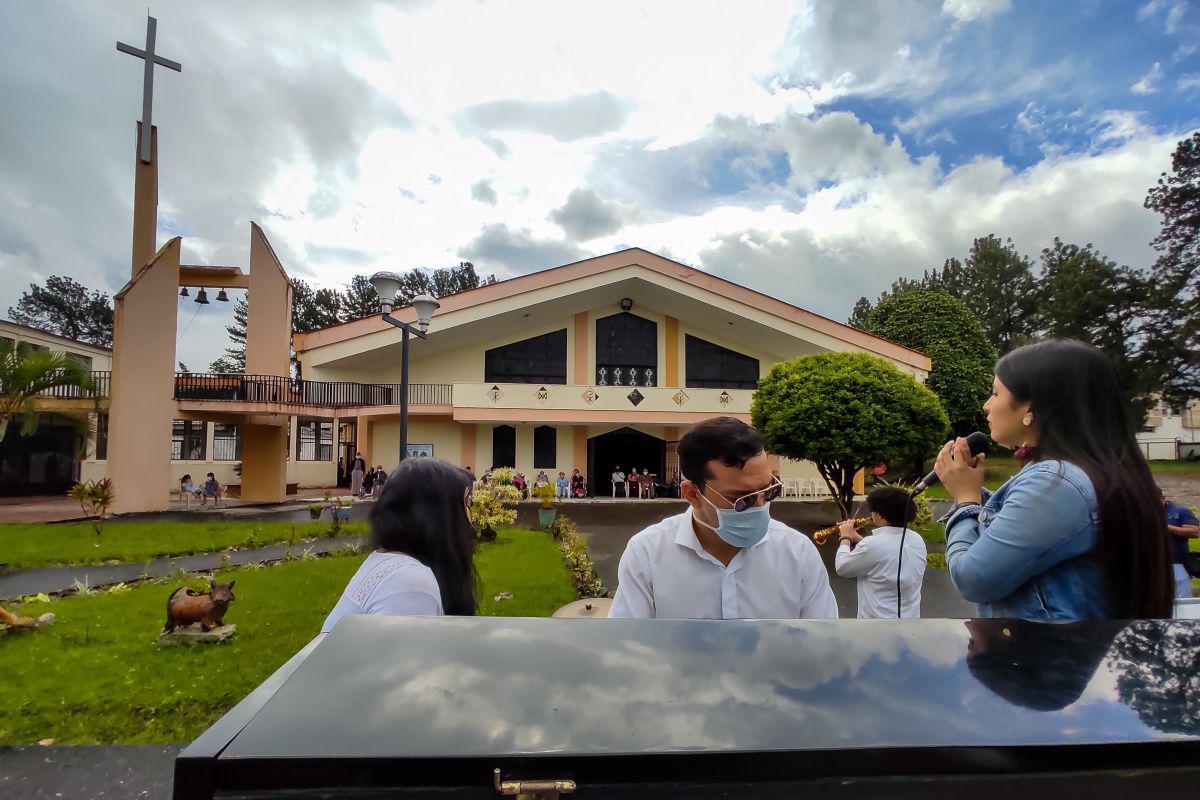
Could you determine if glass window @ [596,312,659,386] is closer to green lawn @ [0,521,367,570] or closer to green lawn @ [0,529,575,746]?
green lawn @ [0,521,367,570]

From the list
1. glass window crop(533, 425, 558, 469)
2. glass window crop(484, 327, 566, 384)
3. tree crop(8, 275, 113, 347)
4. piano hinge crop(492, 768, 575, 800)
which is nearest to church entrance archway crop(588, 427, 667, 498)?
glass window crop(533, 425, 558, 469)

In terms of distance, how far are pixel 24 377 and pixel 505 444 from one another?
41.3 ft

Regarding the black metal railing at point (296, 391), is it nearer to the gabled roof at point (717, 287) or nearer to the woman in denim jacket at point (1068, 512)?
the gabled roof at point (717, 287)

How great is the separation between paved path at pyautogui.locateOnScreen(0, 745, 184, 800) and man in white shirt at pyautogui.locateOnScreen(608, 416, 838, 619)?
2.81 m

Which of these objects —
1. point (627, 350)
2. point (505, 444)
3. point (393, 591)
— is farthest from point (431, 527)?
point (627, 350)

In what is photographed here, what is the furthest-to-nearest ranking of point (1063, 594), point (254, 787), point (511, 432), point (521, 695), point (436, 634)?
1. point (511, 432)
2. point (1063, 594)
3. point (436, 634)
4. point (521, 695)
5. point (254, 787)

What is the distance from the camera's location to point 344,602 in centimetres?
196

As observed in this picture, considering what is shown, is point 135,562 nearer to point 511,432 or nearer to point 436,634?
point 436,634

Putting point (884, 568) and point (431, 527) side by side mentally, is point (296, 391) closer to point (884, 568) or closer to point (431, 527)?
point (431, 527)

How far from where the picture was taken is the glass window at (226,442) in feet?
75.8

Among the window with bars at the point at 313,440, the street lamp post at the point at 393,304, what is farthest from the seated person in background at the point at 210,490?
the street lamp post at the point at 393,304

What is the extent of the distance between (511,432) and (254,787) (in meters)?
20.5

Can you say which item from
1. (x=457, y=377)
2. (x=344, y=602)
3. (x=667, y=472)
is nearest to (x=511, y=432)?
(x=457, y=377)

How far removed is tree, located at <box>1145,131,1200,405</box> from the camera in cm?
2278
